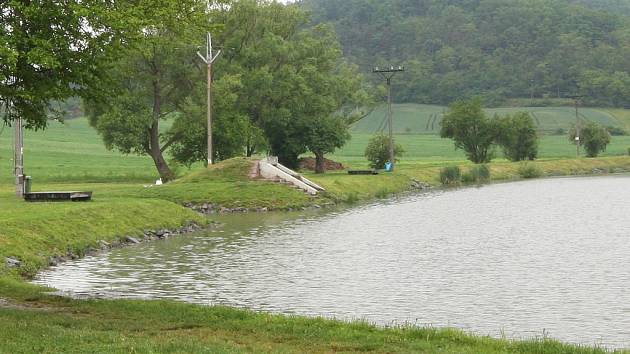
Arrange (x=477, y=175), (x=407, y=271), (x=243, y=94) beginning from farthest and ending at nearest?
(x=477, y=175), (x=243, y=94), (x=407, y=271)

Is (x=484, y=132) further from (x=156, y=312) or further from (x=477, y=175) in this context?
(x=156, y=312)

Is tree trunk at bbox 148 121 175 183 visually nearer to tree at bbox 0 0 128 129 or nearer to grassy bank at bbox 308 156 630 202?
grassy bank at bbox 308 156 630 202

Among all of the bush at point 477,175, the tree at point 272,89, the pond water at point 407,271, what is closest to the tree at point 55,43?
the pond water at point 407,271

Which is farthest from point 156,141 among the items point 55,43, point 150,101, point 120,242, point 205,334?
point 205,334

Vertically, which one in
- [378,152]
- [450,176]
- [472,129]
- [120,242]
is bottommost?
[120,242]

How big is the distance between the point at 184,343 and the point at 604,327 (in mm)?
10829

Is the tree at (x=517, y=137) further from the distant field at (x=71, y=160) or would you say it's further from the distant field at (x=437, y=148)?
the distant field at (x=71, y=160)

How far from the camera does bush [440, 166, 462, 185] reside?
9619 cm

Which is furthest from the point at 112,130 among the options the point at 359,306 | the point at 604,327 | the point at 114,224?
the point at 604,327

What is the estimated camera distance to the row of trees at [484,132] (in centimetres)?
12438

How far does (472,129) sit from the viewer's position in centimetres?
12525

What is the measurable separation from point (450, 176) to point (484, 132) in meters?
29.6

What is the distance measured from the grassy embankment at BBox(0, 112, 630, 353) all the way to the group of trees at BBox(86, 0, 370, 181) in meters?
7.66

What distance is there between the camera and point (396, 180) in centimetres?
8712
